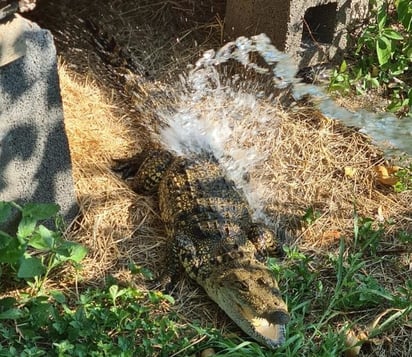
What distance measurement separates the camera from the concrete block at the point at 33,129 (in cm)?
333

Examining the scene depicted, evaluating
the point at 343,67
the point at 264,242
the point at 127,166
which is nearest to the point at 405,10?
the point at 343,67

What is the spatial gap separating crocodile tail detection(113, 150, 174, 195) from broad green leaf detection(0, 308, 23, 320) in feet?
4.41

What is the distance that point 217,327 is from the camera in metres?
3.45

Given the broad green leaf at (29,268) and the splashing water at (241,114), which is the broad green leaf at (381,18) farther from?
the broad green leaf at (29,268)

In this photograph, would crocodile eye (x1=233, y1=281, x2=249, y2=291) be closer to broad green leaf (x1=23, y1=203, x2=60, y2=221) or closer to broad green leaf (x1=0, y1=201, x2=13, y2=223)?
broad green leaf (x1=23, y1=203, x2=60, y2=221)

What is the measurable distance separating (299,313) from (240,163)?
1.32 meters

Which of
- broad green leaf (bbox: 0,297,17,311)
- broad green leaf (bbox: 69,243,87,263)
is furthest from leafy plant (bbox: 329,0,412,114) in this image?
broad green leaf (bbox: 0,297,17,311)

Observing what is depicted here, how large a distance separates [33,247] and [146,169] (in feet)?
3.51

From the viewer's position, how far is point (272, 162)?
4531 mm

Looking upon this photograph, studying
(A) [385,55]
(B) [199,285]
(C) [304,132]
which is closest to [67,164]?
(B) [199,285]

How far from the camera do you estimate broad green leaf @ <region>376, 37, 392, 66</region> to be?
4.82m

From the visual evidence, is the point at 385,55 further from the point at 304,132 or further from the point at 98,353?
the point at 98,353

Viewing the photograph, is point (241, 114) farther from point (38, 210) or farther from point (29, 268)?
point (29, 268)

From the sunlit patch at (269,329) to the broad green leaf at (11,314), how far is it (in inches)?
44.5
